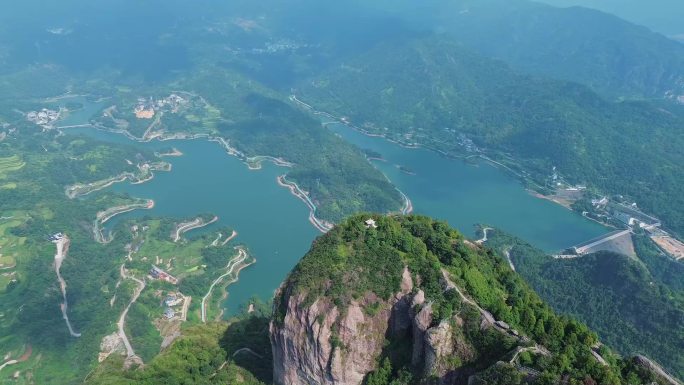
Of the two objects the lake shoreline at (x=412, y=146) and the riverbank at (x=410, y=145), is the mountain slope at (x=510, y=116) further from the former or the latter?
the lake shoreline at (x=412, y=146)

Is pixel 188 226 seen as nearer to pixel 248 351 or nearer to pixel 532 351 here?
pixel 248 351

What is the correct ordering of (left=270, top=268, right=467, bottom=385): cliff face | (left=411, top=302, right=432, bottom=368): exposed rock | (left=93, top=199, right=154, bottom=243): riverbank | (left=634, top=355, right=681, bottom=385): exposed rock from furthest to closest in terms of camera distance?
(left=93, top=199, right=154, bottom=243): riverbank < (left=270, top=268, right=467, bottom=385): cliff face < (left=411, top=302, right=432, bottom=368): exposed rock < (left=634, top=355, right=681, bottom=385): exposed rock

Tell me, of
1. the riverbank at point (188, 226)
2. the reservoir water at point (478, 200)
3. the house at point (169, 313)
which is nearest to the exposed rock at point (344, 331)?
the house at point (169, 313)

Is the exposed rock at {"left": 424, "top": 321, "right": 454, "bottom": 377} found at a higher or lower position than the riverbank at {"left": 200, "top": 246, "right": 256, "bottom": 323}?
higher

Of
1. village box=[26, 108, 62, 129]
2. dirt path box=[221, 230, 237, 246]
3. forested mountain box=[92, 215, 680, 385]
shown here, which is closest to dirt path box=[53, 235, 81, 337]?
dirt path box=[221, 230, 237, 246]

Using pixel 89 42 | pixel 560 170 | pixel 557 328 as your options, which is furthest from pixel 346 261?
pixel 89 42

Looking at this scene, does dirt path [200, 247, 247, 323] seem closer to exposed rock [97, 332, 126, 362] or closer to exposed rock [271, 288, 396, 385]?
exposed rock [97, 332, 126, 362]
